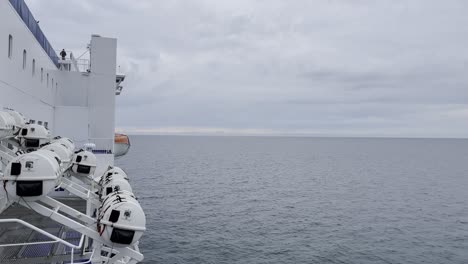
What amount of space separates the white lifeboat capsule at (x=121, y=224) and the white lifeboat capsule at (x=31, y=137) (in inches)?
288

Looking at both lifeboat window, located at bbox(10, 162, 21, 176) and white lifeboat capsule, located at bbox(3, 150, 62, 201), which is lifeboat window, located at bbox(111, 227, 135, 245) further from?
lifeboat window, located at bbox(10, 162, 21, 176)

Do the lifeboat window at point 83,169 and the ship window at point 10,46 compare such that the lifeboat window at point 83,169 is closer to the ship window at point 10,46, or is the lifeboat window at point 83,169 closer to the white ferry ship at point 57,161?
the white ferry ship at point 57,161

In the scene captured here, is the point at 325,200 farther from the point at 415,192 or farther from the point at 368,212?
the point at 415,192

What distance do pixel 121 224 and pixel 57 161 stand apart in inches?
108

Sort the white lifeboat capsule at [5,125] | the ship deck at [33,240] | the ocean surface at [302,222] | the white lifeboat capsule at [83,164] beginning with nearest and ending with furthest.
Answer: the ship deck at [33,240] → the white lifeboat capsule at [5,125] → the white lifeboat capsule at [83,164] → the ocean surface at [302,222]

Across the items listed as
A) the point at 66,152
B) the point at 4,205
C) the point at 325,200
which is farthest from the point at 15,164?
the point at 325,200

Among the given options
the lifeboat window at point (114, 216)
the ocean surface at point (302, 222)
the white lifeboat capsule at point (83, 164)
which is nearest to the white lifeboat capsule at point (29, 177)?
the lifeboat window at point (114, 216)

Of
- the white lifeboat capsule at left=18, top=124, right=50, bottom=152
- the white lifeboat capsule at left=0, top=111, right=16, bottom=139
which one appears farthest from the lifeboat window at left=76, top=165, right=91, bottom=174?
the white lifeboat capsule at left=0, top=111, right=16, bottom=139

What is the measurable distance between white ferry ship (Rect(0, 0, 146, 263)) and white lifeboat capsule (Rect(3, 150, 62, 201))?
19 mm

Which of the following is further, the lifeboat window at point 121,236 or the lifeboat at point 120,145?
the lifeboat at point 120,145

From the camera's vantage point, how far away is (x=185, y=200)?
40.9m

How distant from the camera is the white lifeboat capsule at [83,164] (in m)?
13.4

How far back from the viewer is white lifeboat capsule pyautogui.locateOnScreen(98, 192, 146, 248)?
25.5 ft

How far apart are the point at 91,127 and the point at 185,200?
1602cm
